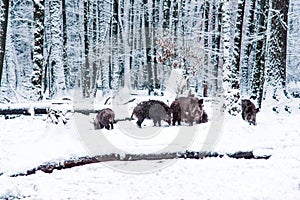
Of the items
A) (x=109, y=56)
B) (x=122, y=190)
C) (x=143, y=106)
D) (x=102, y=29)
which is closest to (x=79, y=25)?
(x=102, y=29)

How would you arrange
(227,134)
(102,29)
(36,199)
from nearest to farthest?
1. (36,199)
2. (227,134)
3. (102,29)

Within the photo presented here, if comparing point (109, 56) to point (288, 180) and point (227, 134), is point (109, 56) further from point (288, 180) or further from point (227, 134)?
point (288, 180)

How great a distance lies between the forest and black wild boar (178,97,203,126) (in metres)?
1.40

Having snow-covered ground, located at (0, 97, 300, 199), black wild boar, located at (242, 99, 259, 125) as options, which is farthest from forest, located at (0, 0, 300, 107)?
snow-covered ground, located at (0, 97, 300, 199)

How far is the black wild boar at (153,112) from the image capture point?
11.0 meters

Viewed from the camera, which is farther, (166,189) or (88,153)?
(88,153)

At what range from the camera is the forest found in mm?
14191

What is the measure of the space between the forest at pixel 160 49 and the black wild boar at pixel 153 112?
7.71 ft

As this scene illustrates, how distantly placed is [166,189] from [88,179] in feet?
4.61

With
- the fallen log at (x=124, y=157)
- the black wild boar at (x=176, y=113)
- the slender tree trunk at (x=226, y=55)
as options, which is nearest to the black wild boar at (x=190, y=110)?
the black wild boar at (x=176, y=113)

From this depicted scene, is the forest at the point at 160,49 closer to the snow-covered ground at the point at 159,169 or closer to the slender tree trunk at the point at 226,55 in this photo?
the slender tree trunk at the point at 226,55

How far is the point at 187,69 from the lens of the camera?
21.1 metres

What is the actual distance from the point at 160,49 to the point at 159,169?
20.4 metres

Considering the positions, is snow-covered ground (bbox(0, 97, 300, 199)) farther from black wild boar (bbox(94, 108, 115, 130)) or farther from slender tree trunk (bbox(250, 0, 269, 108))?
slender tree trunk (bbox(250, 0, 269, 108))
